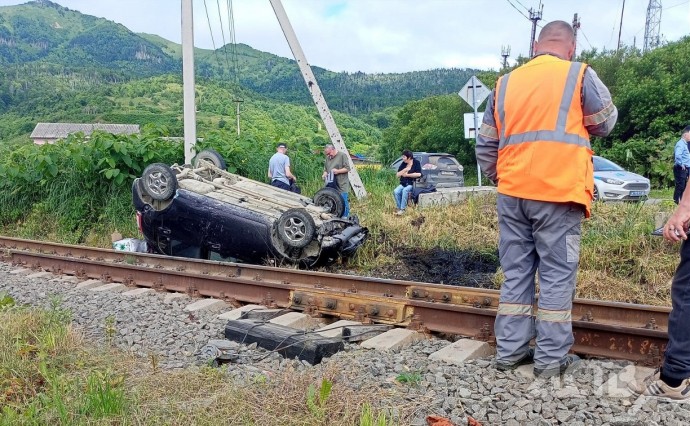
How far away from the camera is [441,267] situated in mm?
7977

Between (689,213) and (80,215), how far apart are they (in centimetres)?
1165

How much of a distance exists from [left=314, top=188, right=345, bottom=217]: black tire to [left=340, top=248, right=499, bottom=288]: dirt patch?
3.83 feet

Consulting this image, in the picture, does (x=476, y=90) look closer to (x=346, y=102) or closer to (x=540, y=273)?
(x=540, y=273)

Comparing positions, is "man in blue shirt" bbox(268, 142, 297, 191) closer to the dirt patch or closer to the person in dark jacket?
the person in dark jacket

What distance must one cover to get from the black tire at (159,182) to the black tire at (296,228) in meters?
1.59

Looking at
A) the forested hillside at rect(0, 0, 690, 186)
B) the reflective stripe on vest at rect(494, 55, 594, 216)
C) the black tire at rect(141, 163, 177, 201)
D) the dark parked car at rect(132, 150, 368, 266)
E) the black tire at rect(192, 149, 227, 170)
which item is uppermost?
the forested hillside at rect(0, 0, 690, 186)

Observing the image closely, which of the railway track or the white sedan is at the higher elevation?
the white sedan

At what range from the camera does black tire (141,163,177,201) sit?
26.6 feet

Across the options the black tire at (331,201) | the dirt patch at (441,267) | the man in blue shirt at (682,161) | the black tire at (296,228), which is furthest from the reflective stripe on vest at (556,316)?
the man in blue shirt at (682,161)

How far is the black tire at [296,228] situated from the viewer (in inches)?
290

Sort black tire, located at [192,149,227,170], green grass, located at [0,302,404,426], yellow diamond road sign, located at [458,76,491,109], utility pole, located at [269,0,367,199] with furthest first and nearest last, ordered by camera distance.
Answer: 1. yellow diamond road sign, located at [458,76,491,109]
2. utility pole, located at [269,0,367,199]
3. black tire, located at [192,149,227,170]
4. green grass, located at [0,302,404,426]

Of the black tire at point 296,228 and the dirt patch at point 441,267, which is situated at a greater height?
the black tire at point 296,228

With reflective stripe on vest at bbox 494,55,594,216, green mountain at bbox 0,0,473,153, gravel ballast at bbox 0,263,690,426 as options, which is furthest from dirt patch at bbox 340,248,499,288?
green mountain at bbox 0,0,473,153

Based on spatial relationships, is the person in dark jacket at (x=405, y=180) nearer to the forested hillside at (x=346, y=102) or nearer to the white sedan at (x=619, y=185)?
the forested hillside at (x=346, y=102)
